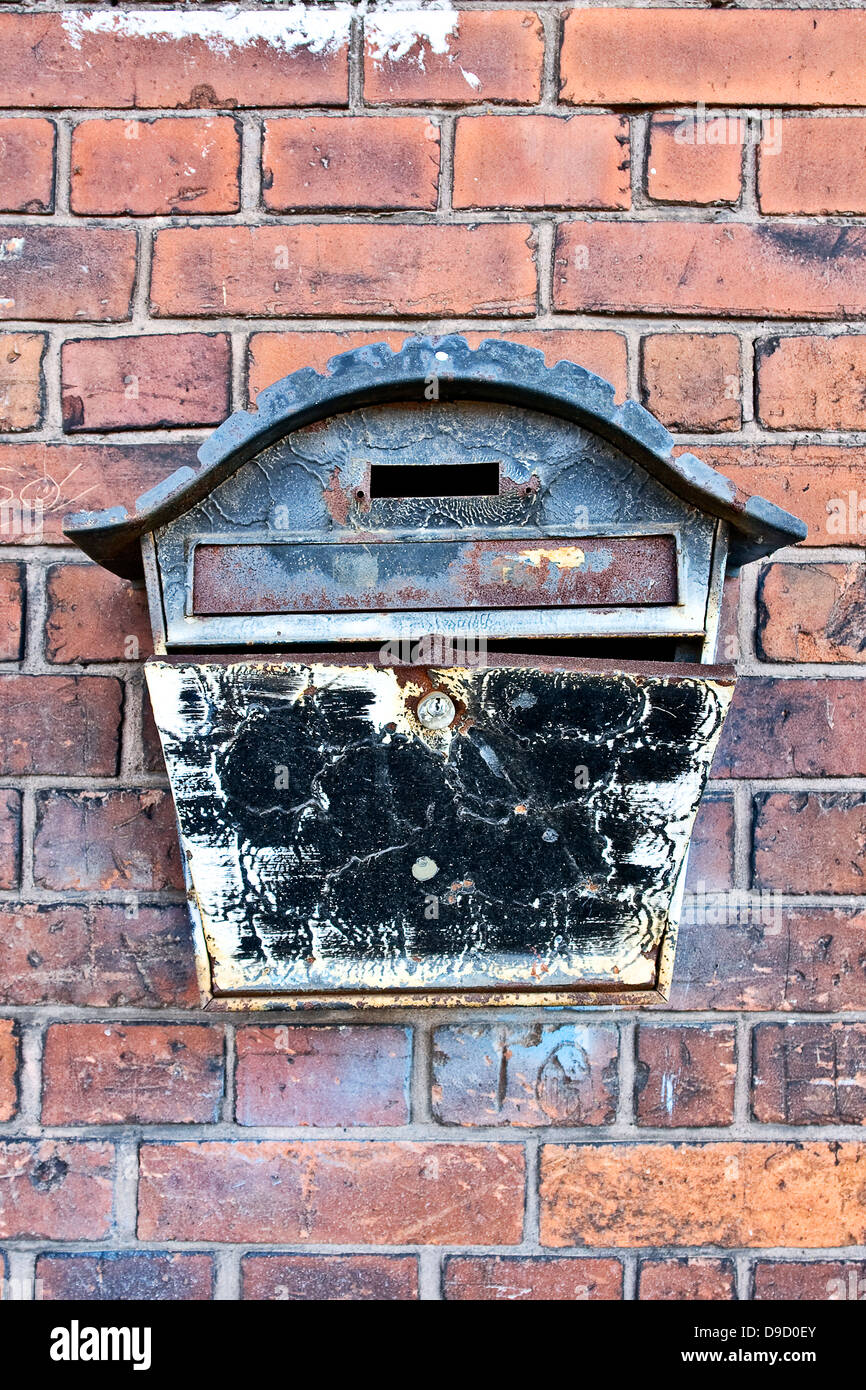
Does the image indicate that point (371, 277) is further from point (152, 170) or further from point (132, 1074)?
point (132, 1074)

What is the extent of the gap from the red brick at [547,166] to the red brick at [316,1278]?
999mm

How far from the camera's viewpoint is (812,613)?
0.97 m

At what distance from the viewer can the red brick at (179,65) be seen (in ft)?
3.20

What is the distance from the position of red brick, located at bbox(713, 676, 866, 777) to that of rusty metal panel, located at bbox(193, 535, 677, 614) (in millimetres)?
273

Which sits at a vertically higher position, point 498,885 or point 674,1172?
point 498,885

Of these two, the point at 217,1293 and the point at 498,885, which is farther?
the point at 217,1293

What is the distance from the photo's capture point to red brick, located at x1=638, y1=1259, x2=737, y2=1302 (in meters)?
0.93

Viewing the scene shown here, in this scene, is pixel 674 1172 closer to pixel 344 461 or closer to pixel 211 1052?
pixel 211 1052

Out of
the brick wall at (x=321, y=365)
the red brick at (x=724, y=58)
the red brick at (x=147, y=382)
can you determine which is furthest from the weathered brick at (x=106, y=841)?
the red brick at (x=724, y=58)

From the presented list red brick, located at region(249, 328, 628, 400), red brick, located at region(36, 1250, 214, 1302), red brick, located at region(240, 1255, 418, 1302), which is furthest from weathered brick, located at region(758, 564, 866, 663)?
red brick, located at region(36, 1250, 214, 1302)

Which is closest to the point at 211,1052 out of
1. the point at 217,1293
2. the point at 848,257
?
the point at 217,1293
